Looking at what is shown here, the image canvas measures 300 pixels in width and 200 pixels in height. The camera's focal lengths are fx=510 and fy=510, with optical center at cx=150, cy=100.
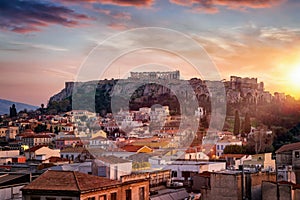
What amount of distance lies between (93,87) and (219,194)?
12070 centimetres

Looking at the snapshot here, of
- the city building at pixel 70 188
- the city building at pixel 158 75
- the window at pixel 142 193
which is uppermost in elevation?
the city building at pixel 158 75

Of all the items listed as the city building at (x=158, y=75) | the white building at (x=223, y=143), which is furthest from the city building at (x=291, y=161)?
the city building at (x=158, y=75)

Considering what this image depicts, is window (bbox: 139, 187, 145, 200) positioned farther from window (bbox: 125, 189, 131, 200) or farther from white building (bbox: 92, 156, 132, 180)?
white building (bbox: 92, 156, 132, 180)

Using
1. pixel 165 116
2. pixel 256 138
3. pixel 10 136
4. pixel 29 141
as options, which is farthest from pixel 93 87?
pixel 256 138

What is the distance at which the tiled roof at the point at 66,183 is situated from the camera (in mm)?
14234

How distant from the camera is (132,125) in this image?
78062mm

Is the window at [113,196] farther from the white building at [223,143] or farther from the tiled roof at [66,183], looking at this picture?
the white building at [223,143]

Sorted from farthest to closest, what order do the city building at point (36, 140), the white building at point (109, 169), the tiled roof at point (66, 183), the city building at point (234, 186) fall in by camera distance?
the city building at point (36, 140), the white building at point (109, 169), the tiled roof at point (66, 183), the city building at point (234, 186)

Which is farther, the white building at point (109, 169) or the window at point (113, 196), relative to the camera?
the white building at point (109, 169)

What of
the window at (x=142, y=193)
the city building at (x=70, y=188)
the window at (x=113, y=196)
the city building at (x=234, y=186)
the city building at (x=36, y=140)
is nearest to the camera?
the city building at (x=234, y=186)

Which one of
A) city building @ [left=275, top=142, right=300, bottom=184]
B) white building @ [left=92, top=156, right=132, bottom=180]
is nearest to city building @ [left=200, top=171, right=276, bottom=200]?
city building @ [left=275, top=142, right=300, bottom=184]

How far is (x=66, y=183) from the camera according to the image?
1439cm

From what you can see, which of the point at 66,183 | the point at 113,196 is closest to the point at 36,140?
the point at 113,196

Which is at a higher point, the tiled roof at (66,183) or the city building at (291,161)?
the city building at (291,161)
